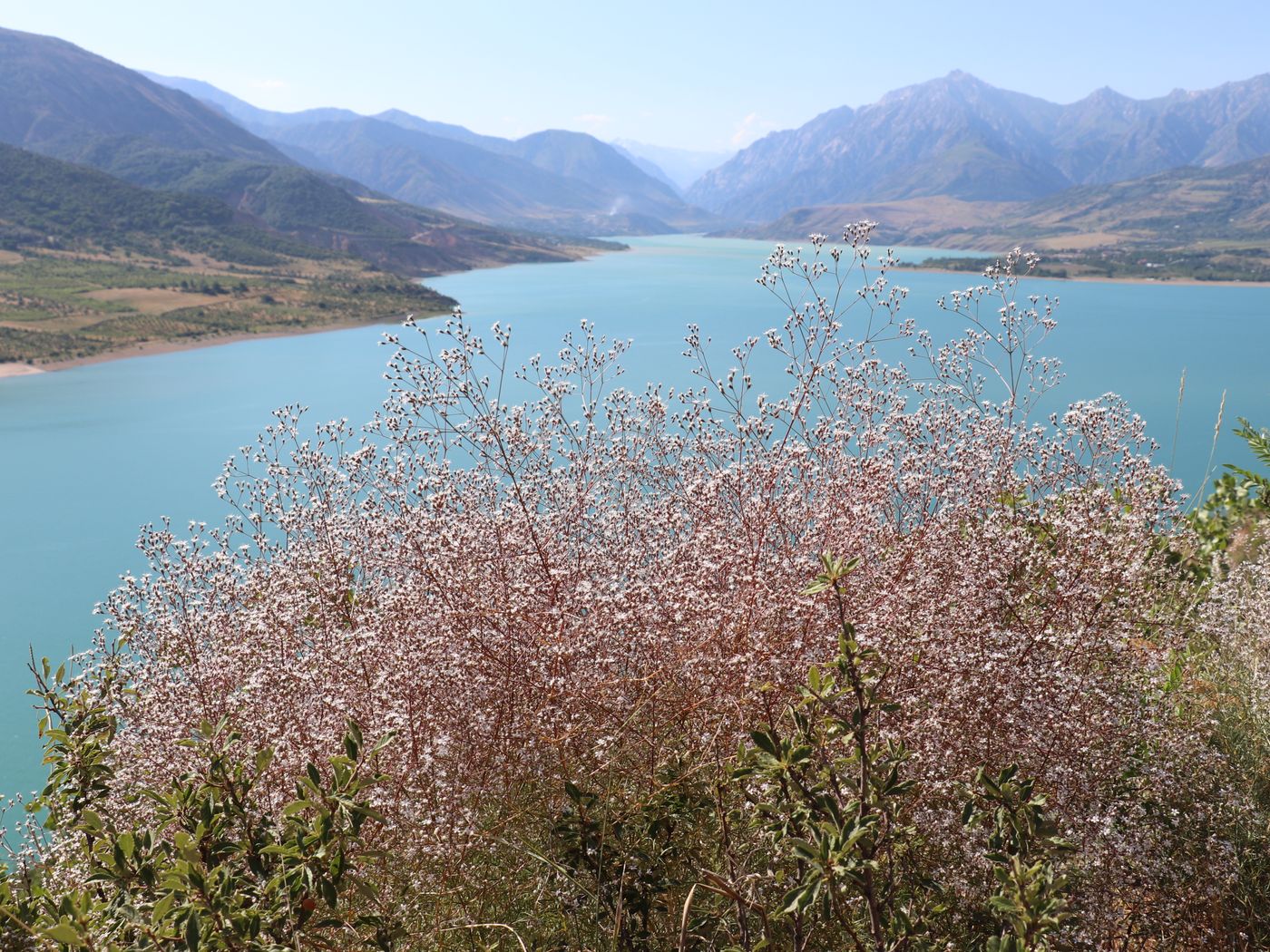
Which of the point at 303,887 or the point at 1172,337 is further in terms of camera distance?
the point at 1172,337

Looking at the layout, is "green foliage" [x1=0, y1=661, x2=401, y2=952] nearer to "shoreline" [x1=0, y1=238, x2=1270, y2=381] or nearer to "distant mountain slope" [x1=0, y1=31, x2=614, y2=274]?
"shoreline" [x1=0, y1=238, x2=1270, y2=381]

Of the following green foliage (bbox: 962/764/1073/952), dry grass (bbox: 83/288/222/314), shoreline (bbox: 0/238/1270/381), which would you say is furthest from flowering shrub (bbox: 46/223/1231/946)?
dry grass (bbox: 83/288/222/314)

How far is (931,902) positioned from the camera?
2.55 m

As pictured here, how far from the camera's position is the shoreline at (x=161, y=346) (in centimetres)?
4218

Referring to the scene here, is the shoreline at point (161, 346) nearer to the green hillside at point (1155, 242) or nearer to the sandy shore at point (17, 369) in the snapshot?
the sandy shore at point (17, 369)

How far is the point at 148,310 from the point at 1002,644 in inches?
2665

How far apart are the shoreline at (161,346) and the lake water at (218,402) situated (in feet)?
4.37

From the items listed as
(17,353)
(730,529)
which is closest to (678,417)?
(730,529)

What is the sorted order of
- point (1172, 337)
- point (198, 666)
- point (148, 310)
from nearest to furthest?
1. point (198, 666)
2. point (1172, 337)
3. point (148, 310)

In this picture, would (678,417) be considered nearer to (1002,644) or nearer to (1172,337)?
(1002,644)

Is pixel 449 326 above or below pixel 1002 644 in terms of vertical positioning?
above

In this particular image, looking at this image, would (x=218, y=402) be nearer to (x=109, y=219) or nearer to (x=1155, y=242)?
(x=109, y=219)

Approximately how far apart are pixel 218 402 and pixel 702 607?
1471 inches

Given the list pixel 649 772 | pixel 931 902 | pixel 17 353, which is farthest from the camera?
pixel 17 353
